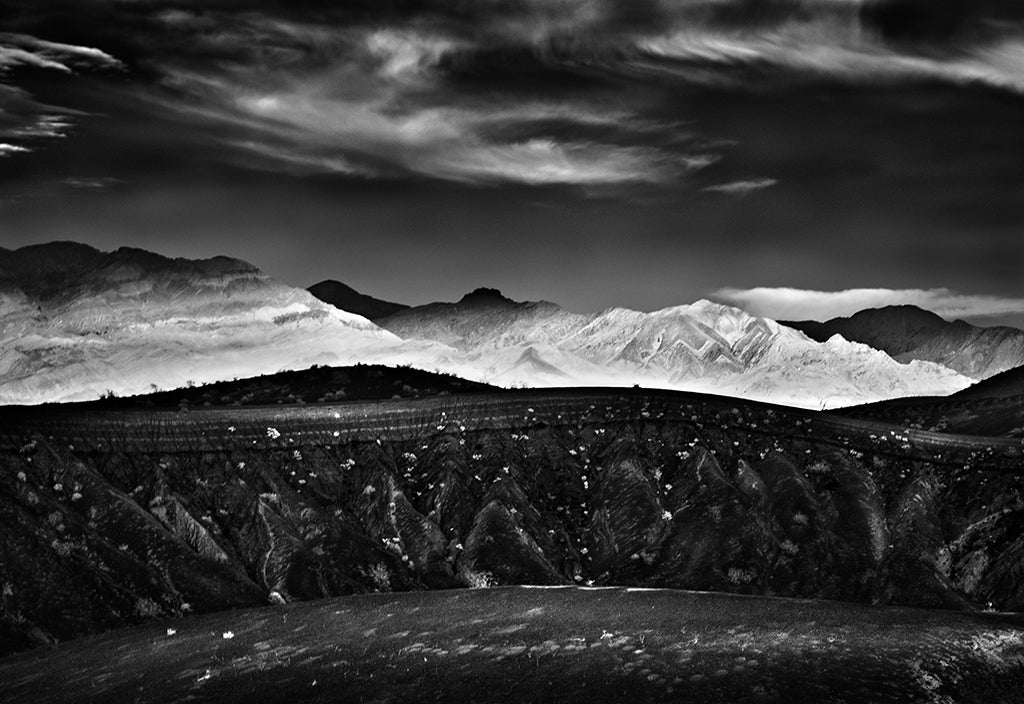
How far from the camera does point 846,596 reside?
220 feet

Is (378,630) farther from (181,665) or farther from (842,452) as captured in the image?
(842,452)

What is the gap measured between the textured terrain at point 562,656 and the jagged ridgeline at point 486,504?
8132 millimetres

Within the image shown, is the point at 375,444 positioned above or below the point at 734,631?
above

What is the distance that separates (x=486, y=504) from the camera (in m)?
69.0

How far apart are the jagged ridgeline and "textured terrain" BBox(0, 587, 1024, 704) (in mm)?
8132

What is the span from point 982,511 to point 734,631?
4141 cm

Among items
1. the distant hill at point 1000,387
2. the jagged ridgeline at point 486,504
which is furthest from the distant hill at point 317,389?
the distant hill at point 1000,387

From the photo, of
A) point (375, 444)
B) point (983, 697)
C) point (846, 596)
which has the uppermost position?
point (375, 444)

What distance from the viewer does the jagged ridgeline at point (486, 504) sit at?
56.1 meters

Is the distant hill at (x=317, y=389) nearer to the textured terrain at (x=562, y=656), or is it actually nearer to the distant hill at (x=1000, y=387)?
the textured terrain at (x=562, y=656)

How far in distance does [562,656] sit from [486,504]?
30237mm

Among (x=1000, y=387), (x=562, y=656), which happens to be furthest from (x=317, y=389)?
(x=1000, y=387)

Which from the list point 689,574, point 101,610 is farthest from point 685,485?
point 101,610

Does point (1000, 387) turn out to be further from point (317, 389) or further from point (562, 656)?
point (562, 656)
